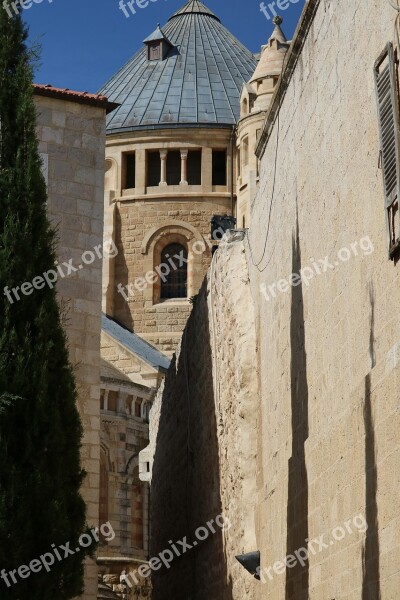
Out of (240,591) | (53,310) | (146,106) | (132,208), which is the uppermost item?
(146,106)

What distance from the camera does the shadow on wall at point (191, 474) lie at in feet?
42.4

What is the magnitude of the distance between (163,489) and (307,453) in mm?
11470

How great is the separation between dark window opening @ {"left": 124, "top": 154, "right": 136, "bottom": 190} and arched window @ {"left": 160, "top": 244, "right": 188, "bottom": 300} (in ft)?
8.03

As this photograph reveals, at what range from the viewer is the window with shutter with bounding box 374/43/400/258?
6.07 meters

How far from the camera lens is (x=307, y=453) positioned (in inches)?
316

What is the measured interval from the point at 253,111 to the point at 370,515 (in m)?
27.8

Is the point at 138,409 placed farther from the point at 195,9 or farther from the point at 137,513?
the point at 195,9

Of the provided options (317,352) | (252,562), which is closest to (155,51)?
(252,562)

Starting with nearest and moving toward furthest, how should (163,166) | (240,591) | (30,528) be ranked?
(30,528) → (240,591) → (163,166)

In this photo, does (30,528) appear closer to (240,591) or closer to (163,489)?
(240,591)

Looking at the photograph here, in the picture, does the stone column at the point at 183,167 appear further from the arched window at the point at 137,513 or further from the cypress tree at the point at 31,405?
the cypress tree at the point at 31,405

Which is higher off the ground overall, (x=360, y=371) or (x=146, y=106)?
(x=146, y=106)

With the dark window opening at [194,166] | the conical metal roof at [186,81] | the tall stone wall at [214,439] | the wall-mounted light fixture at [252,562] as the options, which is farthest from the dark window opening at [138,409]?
the wall-mounted light fixture at [252,562]

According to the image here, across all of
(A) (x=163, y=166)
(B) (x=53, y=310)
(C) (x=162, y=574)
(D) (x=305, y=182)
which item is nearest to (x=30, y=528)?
(B) (x=53, y=310)
